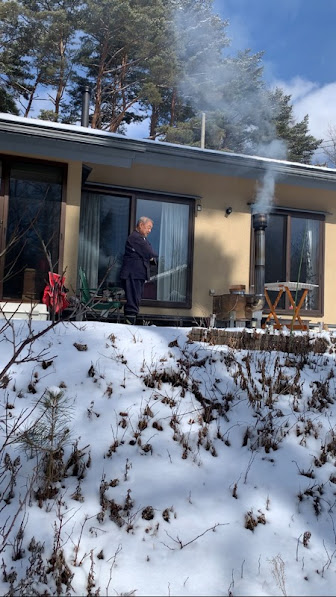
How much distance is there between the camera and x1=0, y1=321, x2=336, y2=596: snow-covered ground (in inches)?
91.6

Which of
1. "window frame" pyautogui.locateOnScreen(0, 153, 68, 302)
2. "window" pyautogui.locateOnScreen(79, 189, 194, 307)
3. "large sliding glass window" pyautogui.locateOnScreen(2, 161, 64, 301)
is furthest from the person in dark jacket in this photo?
"window" pyautogui.locateOnScreen(79, 189, 194, 307)

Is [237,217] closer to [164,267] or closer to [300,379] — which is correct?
[164,267]

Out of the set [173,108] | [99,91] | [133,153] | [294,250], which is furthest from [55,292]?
[173,108]

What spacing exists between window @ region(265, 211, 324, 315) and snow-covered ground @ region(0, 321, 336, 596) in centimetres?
510

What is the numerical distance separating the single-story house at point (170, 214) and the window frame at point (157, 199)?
16 mm

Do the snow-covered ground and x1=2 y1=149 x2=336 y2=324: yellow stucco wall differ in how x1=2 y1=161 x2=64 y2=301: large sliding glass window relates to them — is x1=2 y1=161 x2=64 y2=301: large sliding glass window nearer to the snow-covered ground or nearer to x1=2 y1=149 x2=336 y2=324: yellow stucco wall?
x1=2 y1=149 x2=336 y2=324: yellow stucco wall

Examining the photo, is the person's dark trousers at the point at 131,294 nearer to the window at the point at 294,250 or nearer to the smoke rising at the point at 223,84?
the window at the point at 294,250

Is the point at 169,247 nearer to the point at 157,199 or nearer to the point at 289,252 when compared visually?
the point at 157,199

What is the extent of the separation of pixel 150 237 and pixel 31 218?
223 cm

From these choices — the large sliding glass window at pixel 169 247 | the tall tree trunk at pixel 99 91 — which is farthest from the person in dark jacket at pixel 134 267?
the tall tree trunk at pixel 99 91

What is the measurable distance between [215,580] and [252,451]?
102 centimetres

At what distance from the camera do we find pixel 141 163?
26.1 feet

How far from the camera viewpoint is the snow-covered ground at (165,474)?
2.33 meters

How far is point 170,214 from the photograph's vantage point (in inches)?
340
